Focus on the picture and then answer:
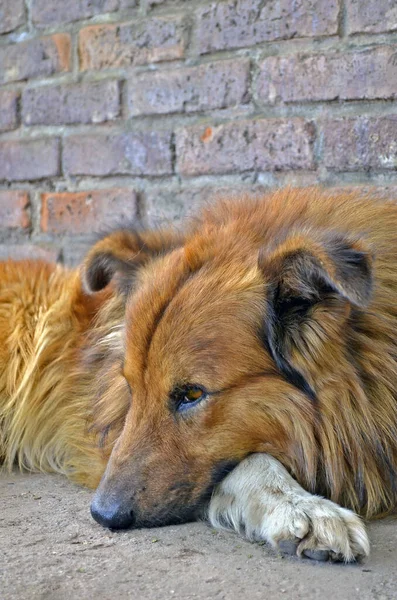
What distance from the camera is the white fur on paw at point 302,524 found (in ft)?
6.35

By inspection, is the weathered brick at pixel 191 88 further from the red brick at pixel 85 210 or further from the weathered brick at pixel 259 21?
the red brick at pixel 85 210

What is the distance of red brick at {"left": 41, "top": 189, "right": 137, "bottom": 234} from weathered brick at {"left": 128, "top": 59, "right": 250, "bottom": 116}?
435mm

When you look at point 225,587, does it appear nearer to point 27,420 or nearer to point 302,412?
point 302,412

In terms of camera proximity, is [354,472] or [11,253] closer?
[354,472]

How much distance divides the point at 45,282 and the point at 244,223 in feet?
3.51

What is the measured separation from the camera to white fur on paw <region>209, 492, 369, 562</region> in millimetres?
1935

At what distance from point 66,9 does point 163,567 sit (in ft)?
10.4

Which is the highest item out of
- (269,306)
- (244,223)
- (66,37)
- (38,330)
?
(66,37)

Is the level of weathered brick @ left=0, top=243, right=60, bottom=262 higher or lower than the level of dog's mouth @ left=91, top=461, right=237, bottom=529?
higher

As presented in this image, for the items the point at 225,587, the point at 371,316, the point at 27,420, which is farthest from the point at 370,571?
the point at 27,420

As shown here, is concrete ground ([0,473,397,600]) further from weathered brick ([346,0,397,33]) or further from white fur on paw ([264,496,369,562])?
weathered brick ([346,0,397,33])

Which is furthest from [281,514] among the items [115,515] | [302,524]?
[115,515]

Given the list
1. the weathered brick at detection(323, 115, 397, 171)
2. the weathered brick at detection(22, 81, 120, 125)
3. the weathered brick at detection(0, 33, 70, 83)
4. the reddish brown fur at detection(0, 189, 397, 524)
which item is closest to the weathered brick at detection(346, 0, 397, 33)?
the weathered brick at detection(323, 115, 397, 171)

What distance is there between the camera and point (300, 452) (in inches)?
Answer: 88.0
